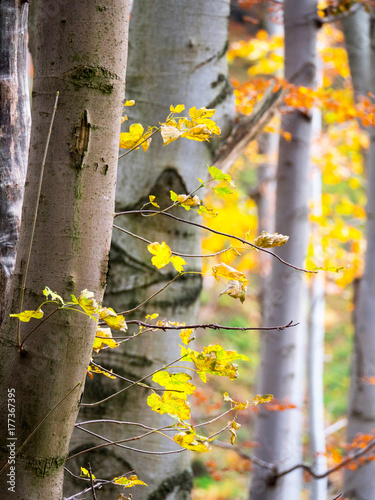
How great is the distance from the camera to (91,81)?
72 cm

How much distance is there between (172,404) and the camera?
0.78 metres

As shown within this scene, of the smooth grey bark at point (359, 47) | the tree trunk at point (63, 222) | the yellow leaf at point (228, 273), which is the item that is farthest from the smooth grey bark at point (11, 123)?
the smooth grey bark at point (359, 47)

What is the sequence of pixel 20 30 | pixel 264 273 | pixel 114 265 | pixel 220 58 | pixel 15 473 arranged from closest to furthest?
1. pixel 15 473
2. pixel 20 30
3. pixel 114 265
4. pixel 220 58
5. pixel 264 273

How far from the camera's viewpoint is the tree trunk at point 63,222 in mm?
690

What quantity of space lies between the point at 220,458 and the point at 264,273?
4.37 meters

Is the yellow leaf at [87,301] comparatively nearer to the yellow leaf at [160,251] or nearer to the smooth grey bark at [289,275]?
the yellow leaf at [160,251]

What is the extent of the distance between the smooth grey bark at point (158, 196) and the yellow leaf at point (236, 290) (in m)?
0.75

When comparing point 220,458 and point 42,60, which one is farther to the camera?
point 220,458

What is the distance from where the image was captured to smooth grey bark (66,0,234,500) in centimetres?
139

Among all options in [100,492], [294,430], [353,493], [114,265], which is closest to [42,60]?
[114,265]

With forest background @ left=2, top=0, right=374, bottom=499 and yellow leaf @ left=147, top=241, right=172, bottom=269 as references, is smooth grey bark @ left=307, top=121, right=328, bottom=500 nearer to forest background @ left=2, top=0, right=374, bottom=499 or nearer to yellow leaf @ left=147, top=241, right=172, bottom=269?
forest background @ left=2, top=0, right=374, bottom=499

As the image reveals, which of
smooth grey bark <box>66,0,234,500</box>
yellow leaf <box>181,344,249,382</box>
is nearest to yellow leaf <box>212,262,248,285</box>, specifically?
yellow leaf <box>181,344,249,382</box>

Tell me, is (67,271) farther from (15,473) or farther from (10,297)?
(15,473)

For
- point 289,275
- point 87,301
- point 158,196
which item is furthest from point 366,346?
point 87,301
